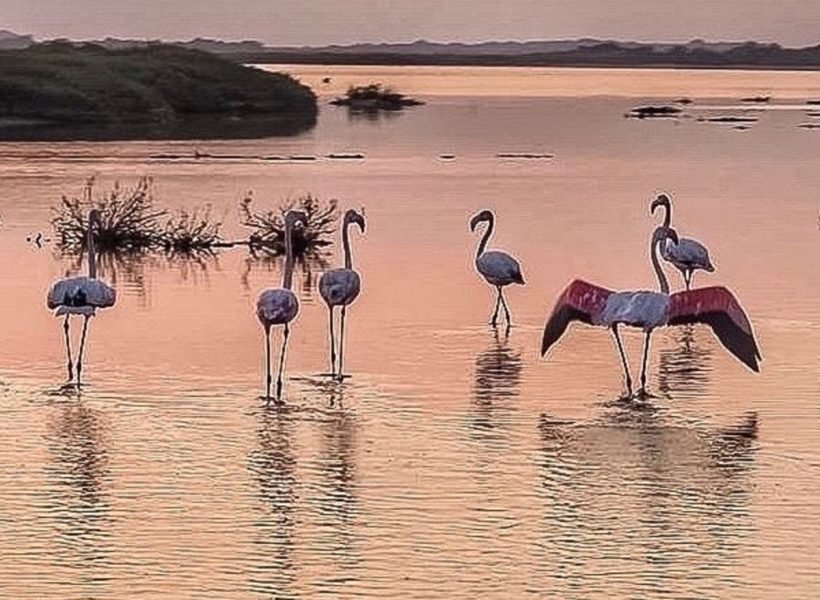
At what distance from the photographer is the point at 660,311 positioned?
556 inches

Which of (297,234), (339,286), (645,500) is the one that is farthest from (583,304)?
(297,234)

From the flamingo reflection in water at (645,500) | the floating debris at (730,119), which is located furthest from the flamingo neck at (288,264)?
the floating debris at (730,119)

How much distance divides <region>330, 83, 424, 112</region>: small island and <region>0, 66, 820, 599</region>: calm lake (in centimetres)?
7170

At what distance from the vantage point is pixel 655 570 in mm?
9562

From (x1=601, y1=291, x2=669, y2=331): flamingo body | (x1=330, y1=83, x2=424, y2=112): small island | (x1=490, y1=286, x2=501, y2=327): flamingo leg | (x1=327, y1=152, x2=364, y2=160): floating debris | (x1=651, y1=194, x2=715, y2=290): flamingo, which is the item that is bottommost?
(x1=490, y1=286, x2=501, y2=327): flamingo leg

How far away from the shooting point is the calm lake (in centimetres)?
965

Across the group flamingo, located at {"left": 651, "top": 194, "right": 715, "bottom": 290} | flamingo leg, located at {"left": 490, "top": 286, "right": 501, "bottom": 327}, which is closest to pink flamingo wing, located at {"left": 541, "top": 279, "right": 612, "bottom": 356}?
flamingo leg, located at {"left": 490, "top": 286, "right": 501, "bottom": 327}

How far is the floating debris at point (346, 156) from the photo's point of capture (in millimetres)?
46844

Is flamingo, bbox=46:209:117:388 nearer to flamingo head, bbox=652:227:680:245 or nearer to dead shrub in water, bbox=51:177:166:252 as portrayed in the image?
flamingo head, bbox=652:227:680:245

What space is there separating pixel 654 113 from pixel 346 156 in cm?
3932

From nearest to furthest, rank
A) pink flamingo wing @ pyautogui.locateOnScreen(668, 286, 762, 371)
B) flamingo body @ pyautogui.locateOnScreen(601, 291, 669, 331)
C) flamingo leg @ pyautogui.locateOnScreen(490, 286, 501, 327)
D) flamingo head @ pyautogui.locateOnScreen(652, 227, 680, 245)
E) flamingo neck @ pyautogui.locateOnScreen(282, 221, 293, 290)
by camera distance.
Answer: flamingo body @ pyautogui.locateOnScreen(601, 291, 669, 331) < pink flamingo wing @ pyautogui.locateOnScreen(668, 286, 762, 371) < flamingo neck @ pyautogui.locateOnScreen(282, 221, 293, 290) < flamingo head @ pyautogui.locateOnScreen(652, 227, 680, 245) < flamingo leg @ pyautogui.locateOnScreen(490, 286, 501, 327)

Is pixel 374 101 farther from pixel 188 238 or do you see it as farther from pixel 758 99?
pixel 188 238

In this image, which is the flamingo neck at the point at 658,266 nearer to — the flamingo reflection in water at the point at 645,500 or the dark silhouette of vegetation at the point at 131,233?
the flamingo reflection in water at the point at 645,500

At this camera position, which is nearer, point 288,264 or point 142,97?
point 288,264
